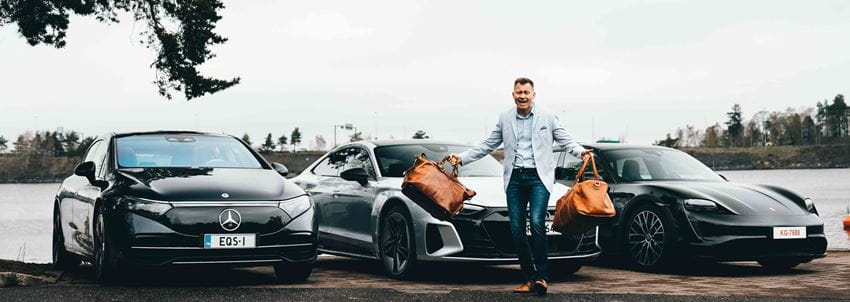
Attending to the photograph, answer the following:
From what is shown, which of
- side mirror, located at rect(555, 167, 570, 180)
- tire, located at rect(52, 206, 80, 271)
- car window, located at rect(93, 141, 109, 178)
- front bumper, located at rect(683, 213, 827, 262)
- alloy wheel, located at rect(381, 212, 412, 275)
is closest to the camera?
alloy wheel, located at rect(381, 212, 412, 275)

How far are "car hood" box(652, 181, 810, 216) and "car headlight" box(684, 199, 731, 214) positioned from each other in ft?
0.15

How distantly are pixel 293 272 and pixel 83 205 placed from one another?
2251mm

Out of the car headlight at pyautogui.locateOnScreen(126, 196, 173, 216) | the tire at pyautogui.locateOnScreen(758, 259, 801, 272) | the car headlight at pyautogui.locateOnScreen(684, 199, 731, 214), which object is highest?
the car headlight at pyautogui.locateOnScreen(126, 196, 173, 216)

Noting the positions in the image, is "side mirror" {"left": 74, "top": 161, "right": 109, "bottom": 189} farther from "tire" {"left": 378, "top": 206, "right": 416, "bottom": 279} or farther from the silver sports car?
"tire" {"left": 378, "top": 206, "right": 416, "bottom": 279}

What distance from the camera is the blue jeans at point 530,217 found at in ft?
27.5

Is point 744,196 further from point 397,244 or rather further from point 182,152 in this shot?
point 182,152

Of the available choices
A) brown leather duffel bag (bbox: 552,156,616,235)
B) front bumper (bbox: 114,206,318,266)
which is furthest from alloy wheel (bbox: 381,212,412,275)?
brown leather duffel bag (bbox: 552,156,616,235)

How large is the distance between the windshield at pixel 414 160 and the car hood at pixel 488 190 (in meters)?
0.35

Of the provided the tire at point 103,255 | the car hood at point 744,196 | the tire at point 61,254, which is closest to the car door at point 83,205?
the tire at point 103,255

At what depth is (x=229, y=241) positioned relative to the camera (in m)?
8.80

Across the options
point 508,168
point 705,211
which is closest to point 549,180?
point 508,168

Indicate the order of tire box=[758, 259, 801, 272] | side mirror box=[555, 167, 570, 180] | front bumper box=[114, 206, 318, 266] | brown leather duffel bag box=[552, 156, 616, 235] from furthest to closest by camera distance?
side mirror box=[555, 167, 570, 180] < tire box=[758, 259, 801, 272] < front bumper box=[114, 206, 318, 266] < brown leather duffel bag box=[552, 156, 616, 235]

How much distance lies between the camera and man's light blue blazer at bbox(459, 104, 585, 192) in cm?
841

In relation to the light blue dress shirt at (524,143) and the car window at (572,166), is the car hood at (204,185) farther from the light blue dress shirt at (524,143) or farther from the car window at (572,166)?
the car window at (572,166)
